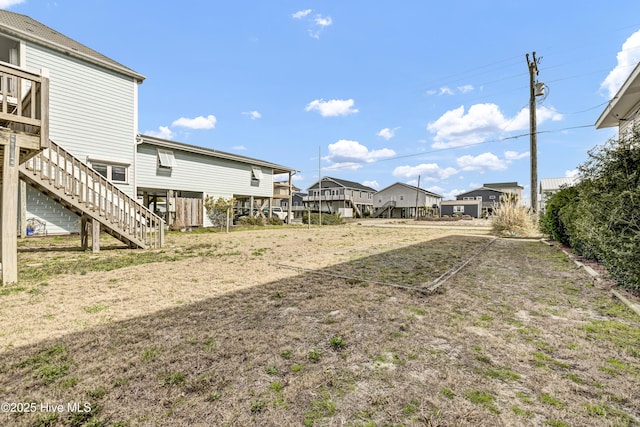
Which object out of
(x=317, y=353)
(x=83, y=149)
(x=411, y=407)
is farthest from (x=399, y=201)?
(x=411, y=407)

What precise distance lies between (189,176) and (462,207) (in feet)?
152

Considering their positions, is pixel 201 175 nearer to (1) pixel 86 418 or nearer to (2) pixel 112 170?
(2) pixel 112 170

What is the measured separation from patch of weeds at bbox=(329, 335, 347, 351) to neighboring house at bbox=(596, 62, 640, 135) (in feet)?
22.3

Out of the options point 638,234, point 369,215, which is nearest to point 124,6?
point 638,234

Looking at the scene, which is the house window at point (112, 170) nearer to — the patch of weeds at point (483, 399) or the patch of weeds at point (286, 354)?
the patch of weeds at point (286, 354)

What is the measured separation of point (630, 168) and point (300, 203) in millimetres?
48999

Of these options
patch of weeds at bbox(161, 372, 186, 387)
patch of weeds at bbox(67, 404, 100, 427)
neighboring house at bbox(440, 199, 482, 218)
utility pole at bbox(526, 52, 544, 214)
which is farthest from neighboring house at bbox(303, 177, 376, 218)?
patch of weeds at bbox(67, 404, 100, 427)

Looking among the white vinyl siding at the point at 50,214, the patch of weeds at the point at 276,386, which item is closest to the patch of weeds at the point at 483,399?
the patch of weeds at the point at 276,386

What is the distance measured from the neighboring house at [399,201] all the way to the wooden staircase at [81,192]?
42817 millimetres

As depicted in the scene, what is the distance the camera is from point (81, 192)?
23.0 feet

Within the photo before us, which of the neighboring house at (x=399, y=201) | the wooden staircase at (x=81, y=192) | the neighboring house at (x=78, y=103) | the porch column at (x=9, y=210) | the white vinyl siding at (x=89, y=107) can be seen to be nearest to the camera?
the porch column at (x=9, y=210)

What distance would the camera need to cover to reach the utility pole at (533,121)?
14.2 m

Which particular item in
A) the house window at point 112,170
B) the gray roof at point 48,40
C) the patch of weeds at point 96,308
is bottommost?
the patch of weeds at point 96,308

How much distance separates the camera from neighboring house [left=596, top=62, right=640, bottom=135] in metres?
6.44
